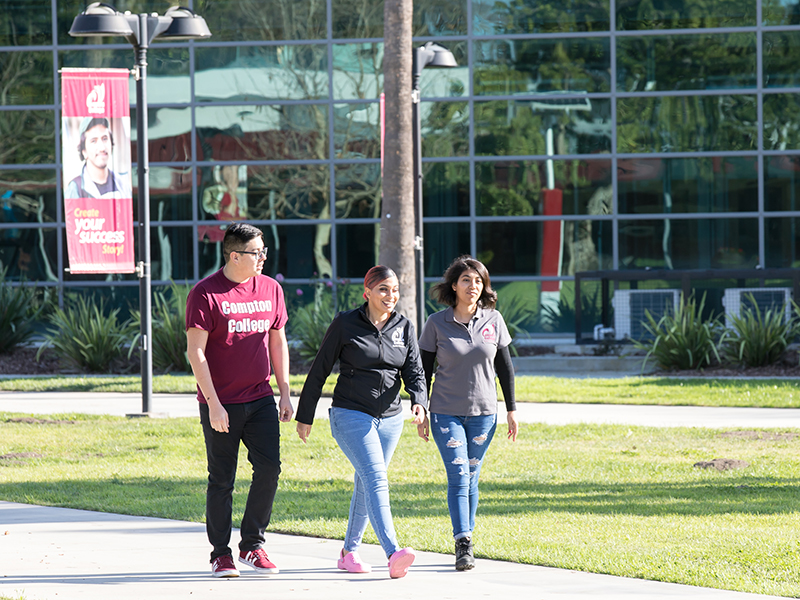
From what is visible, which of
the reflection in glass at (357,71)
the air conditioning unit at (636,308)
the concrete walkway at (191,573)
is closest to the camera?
the concrete walkway at (191,573)

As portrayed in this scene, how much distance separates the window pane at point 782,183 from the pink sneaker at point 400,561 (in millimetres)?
16014

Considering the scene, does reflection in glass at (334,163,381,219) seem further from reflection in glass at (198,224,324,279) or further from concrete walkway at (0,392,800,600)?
concrete walkway at (0,392,800,600)

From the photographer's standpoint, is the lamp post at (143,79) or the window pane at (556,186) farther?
the window pane at (556,186)

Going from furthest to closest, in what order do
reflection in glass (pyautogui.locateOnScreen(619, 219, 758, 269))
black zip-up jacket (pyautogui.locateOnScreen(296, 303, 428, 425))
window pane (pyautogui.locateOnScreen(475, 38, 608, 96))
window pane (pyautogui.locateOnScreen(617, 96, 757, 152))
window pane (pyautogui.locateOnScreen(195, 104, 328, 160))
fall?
window pane (pyautogui.locateOnScreen(195, 104, 328, 160)), window pane (pyautogui.locateOnScreen(475, 38, 608, 96)), reflection in glass (pyautogui.locateOnScreen(619, 219, 758, 269)), window pane (pyautogui.locateOnScreen(617, 96, 757, 152)), black zip-up jacket (pyautogui.locateOnScreen(296, 303, 428, 425))

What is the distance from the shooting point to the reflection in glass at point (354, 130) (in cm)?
2103

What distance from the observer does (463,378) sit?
6.52 metres

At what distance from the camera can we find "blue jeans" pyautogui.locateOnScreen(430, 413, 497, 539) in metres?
6.36

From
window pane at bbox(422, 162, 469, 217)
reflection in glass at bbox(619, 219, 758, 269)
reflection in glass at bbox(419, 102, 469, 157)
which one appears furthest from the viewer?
window pane at bbox(422, 162, 469, 217)

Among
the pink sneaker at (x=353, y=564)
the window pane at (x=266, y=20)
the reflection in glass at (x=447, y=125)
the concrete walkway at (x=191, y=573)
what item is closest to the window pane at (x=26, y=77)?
the window pane at (x=266, y=20)

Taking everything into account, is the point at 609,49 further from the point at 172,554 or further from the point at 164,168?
the point at 172,554

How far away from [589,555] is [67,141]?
917 cm

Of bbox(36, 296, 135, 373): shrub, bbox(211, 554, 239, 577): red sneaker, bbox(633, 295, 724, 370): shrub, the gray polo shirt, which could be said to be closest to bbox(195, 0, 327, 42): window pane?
bbox(36, 296, 135, 373): shrub

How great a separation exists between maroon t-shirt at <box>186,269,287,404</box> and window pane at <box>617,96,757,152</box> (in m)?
15.3

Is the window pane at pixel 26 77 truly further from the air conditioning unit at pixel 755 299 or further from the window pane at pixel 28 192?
the air conditioning unit at pixel 755 299
